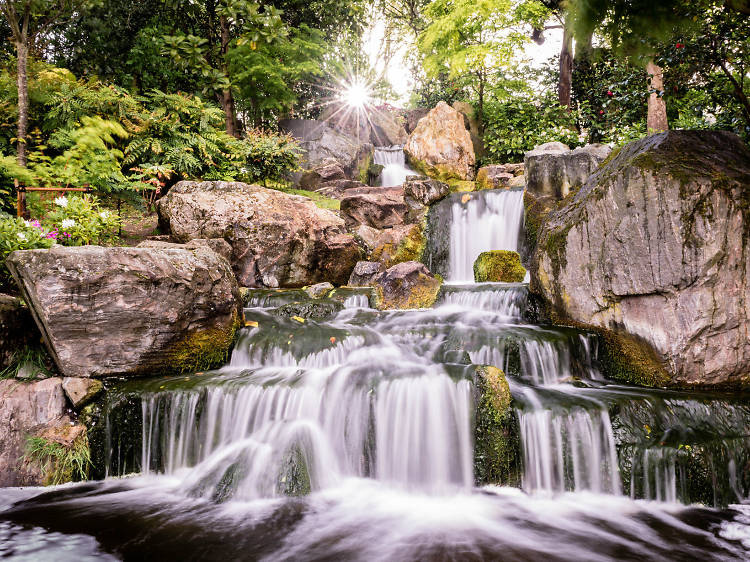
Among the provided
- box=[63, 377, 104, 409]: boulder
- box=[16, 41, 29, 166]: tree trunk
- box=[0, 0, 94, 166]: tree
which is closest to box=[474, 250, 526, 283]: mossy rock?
box=[63, 377, 104, 409]: boulder

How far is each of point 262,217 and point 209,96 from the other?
32.5ft

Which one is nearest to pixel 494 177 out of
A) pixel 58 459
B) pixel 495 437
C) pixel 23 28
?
pixel 495 437

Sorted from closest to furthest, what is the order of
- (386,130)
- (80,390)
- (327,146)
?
(80,390)
(327,146)
(386,130)

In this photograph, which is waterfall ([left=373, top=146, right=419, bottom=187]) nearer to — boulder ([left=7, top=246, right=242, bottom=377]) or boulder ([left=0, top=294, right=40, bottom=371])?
boulder ([left=7, top=246, right=242, bottom=377])

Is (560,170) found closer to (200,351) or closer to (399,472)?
(399,472)

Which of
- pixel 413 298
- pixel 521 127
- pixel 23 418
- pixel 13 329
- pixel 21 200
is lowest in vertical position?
pixel 23 418

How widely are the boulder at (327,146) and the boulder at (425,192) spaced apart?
6.44 meters

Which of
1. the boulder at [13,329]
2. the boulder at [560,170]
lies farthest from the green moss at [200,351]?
the boulder at [560,170]

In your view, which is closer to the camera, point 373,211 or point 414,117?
point 373,211

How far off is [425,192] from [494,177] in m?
3.66

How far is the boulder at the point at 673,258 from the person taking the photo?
180 inches

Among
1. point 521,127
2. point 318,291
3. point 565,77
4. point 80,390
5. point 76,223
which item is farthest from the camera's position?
point 521,127

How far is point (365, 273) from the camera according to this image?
9430 millimetres

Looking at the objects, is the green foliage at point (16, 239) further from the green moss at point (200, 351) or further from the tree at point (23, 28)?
the tree at point (23, 28)
